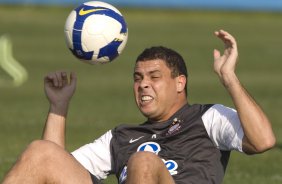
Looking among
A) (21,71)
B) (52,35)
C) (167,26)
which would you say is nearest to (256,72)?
(21,71)

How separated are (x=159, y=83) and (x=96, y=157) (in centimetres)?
84

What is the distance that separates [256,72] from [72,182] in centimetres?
2091

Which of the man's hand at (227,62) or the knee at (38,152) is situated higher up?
the man's hand at (227,62)

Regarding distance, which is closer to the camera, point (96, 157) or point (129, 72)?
point (96, 157)

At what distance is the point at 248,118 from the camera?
316 inches

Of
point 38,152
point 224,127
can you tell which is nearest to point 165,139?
point 224,127

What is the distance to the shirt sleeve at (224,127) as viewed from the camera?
8.23 m

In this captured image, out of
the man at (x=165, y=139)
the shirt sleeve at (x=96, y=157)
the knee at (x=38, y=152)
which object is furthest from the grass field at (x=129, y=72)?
the knee at (x=38, y=152)

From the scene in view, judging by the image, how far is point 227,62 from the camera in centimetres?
833

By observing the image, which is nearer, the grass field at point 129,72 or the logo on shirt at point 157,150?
the logo on shirt at point 157,150

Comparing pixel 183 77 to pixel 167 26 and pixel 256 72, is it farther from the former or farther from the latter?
pixel 167 26

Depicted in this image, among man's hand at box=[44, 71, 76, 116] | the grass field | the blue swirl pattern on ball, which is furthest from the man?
the grass field

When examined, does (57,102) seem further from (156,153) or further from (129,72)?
(129,72)

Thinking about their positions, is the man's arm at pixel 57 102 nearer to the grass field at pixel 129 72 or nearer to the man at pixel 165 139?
the man at pixel 165 139
